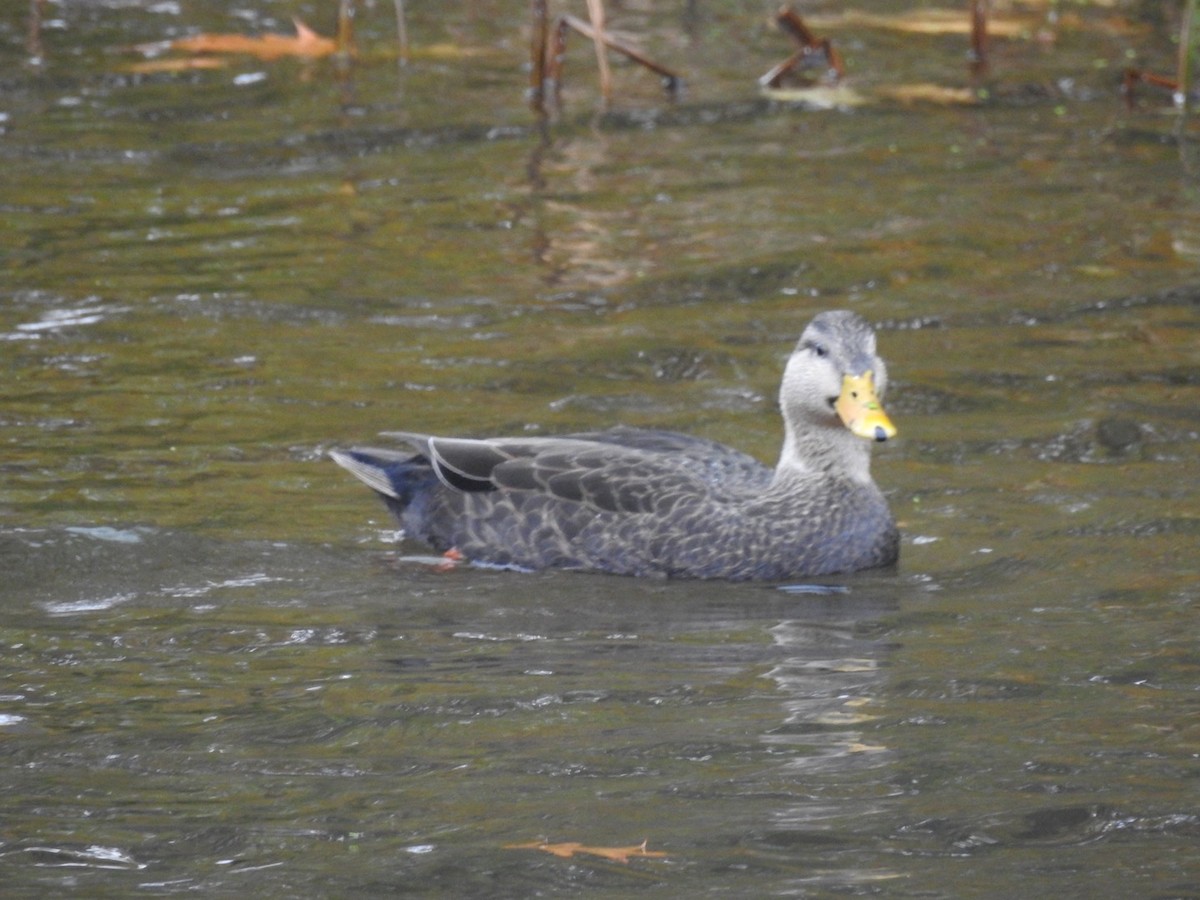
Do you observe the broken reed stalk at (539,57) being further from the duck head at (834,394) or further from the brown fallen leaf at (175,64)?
the duck head at (834,394)

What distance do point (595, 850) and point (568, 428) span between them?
4.03 meters

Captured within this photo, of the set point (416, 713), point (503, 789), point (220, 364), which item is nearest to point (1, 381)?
point (220, 364)

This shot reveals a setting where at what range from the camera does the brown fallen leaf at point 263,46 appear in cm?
1504

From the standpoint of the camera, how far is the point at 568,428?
830cm

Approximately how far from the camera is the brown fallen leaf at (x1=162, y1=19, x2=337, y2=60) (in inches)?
592

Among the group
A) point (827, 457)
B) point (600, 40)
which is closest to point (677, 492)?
point (827, 457)

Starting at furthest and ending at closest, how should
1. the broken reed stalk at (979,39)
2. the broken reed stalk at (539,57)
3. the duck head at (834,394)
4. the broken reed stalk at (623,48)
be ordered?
the broken reed stalk at (979,39)
the broken reed stalk at (539,57)
the broken reed stalk at (623,48)
the duck head at (834,394)

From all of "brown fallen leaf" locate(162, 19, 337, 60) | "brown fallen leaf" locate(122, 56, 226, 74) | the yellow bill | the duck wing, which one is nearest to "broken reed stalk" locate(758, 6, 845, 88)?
"brown fallen leaf" locate(162, 19, 337, 60)

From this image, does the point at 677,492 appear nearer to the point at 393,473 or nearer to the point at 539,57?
the point at 393,473

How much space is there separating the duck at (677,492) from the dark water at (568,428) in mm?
132

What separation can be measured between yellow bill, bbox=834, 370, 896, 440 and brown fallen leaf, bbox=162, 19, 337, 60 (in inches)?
353

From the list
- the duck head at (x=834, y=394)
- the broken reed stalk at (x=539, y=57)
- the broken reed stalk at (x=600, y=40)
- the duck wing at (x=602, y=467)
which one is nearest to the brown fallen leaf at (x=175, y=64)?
the broken reed stalk at (x=539, y=57)

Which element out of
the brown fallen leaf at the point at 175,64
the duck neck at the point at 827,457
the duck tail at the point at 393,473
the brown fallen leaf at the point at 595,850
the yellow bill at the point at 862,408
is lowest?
the brown fallen leaf at the point at 595,850

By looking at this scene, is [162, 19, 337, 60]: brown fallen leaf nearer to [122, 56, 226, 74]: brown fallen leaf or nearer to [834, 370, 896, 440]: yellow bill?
[122, 56, 226, 74]: brown fallen leaf
